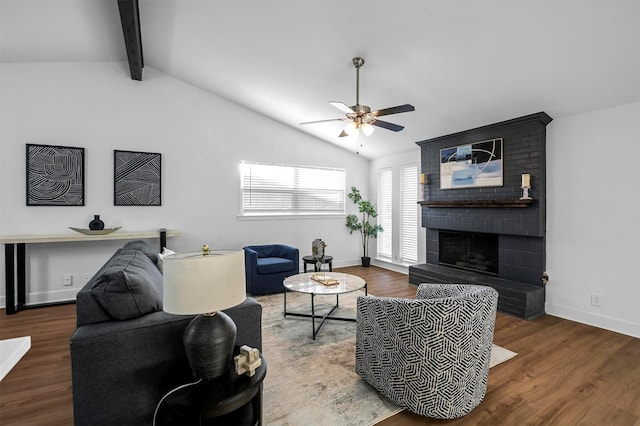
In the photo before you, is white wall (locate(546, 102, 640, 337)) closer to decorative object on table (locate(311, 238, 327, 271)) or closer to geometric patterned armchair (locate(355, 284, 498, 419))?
geometric patterned armchair (locate(355, 284, 498, 419))

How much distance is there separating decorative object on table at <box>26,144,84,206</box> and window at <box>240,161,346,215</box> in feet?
7.39

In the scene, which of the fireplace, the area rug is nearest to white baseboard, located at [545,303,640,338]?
the fireplace

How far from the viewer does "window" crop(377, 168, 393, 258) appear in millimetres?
6211

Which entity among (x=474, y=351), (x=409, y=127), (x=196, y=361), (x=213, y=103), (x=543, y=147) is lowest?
(x=474, y=351)

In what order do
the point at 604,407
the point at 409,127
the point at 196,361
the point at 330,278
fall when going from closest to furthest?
1. the point at 196,361
2. the point at 604,407
3. the point at 330,278
4. the point at 409,127

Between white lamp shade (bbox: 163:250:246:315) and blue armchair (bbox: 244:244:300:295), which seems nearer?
white lamp shade (bbox: 163:250:246:315)

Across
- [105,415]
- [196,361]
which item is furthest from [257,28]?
[105,415]

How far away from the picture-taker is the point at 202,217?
489 centimetres

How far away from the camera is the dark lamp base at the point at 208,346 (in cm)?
136

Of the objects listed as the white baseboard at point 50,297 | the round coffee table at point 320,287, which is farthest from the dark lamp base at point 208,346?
the white baseboard at point 50,297

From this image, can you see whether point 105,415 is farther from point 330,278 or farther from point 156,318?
point 330,278

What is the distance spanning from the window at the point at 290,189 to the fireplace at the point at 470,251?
2.25m

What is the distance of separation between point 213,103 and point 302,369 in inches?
170

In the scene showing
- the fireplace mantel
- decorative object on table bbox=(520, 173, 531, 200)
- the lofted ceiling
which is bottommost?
the fireplace mantel
